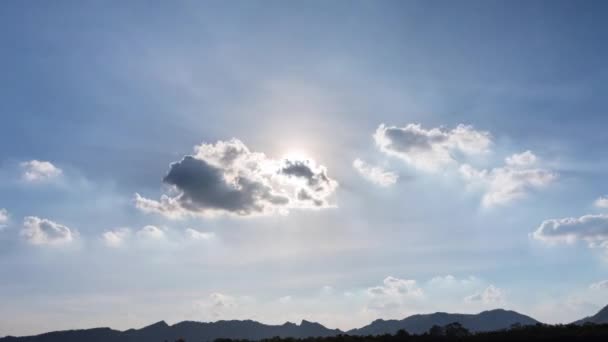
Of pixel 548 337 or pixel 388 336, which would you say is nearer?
pixel 548 337

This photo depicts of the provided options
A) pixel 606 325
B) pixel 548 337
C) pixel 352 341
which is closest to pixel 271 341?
pixel 352 341

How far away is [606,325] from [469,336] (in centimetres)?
1633

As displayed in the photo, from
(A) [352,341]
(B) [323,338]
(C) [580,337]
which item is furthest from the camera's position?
(B) [323,338]

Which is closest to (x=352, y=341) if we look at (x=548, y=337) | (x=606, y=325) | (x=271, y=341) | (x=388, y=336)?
(x=388, y=336)

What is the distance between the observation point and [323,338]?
57.7 m

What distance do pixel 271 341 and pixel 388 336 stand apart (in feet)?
42.0

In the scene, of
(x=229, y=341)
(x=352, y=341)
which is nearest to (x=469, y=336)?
(x=352, y=341)

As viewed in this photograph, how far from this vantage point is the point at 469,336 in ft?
173

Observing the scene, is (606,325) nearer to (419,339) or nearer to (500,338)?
(500,338)

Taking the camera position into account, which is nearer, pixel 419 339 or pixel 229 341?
pixel 419 339

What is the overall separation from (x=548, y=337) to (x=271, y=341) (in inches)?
1130

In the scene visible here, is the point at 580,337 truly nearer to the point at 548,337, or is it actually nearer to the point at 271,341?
the point at 548,337

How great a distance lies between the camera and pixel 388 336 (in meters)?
53.7

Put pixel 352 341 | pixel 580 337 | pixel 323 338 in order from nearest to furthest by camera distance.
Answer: pixel 580 337
pixel 352 341
pixel 323 338
